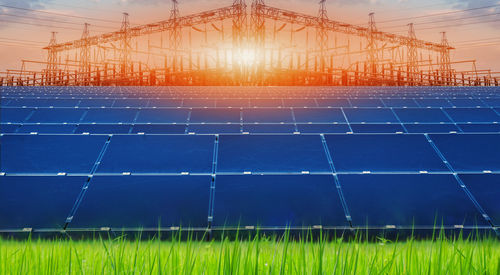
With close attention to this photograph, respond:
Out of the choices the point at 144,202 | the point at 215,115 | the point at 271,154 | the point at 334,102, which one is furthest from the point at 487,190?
the point at 334,102

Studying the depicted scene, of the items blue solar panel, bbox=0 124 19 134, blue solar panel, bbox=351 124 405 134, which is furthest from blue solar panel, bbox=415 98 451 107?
blue solar panel, bbox=0 124 19 134

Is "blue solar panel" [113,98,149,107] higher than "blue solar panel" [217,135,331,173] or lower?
higher

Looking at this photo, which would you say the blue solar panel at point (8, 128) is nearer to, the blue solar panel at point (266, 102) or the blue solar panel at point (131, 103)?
the blue solar panel at point (131, 103)

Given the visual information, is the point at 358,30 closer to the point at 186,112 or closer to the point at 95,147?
the point at 186,112

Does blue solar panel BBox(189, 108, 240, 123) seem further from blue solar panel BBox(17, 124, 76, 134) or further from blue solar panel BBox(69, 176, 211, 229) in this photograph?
blue solar panel BBox(69, 176, 211, 229)

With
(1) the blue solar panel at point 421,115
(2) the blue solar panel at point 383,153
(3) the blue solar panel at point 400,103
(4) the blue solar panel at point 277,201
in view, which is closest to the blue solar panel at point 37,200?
(4) the blue solar panel at point 277,201

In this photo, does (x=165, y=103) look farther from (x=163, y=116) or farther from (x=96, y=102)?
(x=163, y=116)
